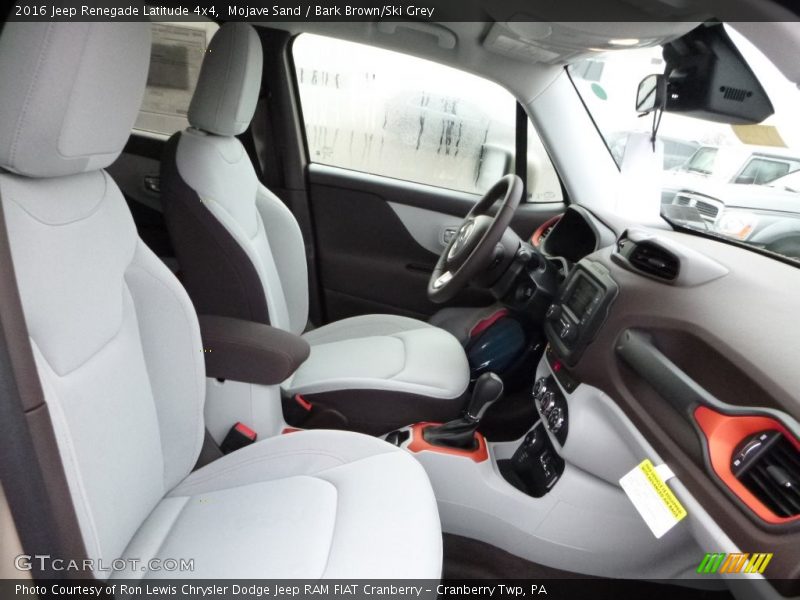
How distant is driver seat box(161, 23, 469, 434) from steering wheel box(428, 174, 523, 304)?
0.78 feet

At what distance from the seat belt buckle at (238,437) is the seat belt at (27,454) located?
1.97 feet

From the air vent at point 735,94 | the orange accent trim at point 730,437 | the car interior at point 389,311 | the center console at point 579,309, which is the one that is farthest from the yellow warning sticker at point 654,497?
the air vent at point 735,94

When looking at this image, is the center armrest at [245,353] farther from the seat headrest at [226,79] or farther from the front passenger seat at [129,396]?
the seat headrest at [226,79]

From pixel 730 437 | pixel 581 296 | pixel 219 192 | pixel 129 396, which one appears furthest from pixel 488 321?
pixel 129 396

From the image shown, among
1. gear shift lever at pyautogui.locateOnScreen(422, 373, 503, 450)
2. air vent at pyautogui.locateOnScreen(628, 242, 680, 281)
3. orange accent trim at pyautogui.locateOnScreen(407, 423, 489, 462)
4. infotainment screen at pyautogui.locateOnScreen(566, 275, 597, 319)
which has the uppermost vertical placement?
air vent at pyautogui.locateOnScreen(628, 242, 680, 281)

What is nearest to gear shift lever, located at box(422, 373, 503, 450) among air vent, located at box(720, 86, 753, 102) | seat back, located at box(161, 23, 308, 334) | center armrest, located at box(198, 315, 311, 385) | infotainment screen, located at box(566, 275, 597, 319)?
infotainment screen, located at box(566, 275, 597, 319)

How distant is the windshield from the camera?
154 cm

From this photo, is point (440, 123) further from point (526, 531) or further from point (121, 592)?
point (121, 592)

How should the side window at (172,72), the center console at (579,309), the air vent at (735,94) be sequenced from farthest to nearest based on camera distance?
the side window at (172,72)
the center console at (579,309)
the air vent at (735,94)

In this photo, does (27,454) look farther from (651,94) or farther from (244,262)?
(651,94)

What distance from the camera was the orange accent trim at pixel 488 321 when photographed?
71.0 inches

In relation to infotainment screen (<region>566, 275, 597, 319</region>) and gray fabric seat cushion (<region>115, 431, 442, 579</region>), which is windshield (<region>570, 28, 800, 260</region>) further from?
gray fabric seat cushion (<region>115, 431, 442, 579</region>)

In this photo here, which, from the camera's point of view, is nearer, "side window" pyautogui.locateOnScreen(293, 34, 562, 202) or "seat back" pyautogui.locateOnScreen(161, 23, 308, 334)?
"seat back" pyautogui.locateOnScreen(161, 23, 308, 334)

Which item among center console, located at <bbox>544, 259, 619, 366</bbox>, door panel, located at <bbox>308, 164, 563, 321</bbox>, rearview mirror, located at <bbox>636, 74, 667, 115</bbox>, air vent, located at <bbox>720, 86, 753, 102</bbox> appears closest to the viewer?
air vent, located at <bbox>720, 86, 753, 102</bbox>
